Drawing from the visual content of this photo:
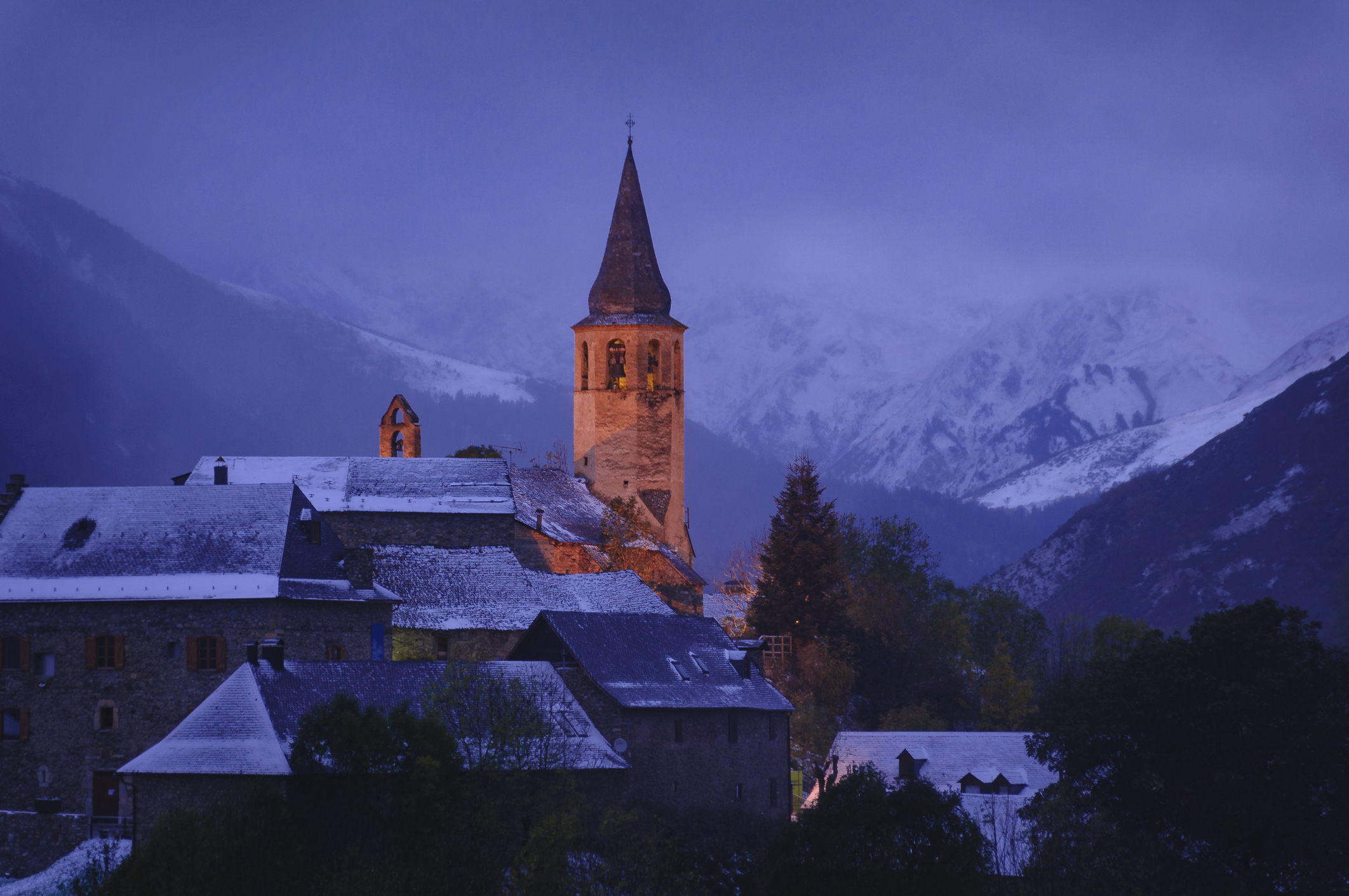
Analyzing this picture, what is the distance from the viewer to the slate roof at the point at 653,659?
195 ft

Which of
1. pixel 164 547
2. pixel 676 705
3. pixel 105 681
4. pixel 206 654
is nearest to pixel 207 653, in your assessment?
pixel 206 654

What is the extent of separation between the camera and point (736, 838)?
5759 cm

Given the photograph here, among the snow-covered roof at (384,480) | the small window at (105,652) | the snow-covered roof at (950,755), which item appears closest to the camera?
the small window at (105,652)

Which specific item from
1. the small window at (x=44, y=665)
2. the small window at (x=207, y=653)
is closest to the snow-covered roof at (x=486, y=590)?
the small window at (x=207, y=653)

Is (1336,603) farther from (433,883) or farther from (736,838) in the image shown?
(433,883)

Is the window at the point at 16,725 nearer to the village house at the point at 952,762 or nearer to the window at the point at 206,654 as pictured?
the window at the point at 206,654

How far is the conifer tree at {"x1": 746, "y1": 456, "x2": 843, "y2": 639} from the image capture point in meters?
A: 87.8

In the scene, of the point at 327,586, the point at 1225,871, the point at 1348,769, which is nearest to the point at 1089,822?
the point at 1225,871

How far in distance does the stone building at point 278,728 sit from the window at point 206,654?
0.80m

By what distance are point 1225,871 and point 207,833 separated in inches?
1114

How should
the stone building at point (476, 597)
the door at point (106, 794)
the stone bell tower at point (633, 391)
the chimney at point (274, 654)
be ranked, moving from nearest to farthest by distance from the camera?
the chimney at point (274, 654) < the door at point (106, 794) < the stone building at point (476, 597) < the stone bell tower at point (633, 391)

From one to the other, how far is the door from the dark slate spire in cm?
4928

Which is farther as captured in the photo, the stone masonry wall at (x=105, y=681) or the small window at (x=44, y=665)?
the small window at (x=44, y=665)

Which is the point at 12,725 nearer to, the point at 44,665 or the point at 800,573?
the point at 44,665
